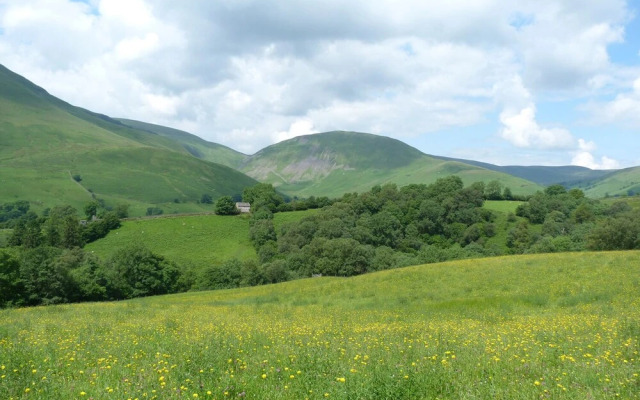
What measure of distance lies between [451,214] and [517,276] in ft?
349

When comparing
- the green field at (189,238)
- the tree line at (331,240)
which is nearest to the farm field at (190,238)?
the green field at (189,238)

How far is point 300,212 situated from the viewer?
5842 inches

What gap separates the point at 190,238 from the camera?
12469 cm

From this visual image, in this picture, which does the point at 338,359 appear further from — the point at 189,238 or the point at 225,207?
the point at 225,207

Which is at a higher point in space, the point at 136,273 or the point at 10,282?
the point at 10,282

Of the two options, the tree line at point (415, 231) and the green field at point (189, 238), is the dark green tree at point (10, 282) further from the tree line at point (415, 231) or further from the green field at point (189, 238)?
the green field at point (189, 238)

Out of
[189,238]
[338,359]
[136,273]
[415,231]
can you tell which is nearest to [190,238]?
[189,238]

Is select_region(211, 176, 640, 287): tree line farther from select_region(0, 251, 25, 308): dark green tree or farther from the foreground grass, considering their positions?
the foreground grass

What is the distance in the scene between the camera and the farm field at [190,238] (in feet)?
374

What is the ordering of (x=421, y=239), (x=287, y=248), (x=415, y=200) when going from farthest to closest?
(x=415, y=200)
(x=421, y=239)
(x=287, y=248)

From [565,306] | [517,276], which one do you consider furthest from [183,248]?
[565,306]

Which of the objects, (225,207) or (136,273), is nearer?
(136,273)

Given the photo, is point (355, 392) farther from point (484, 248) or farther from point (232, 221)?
point (232, 221)

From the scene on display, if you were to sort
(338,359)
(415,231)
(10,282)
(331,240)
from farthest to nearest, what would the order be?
(415,231)
(331,240)
(10,282)
(338,359)
